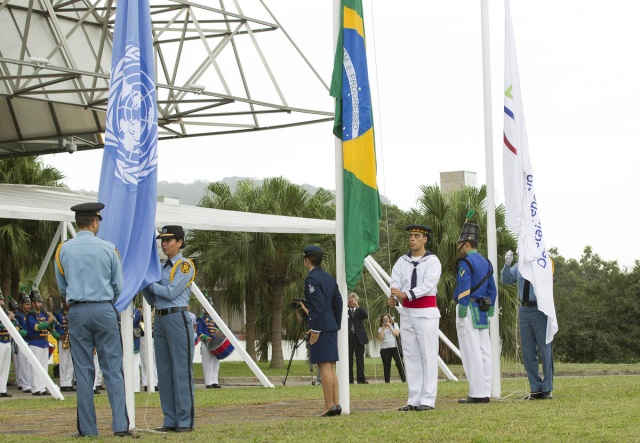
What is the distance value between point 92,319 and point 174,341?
1.03 meters

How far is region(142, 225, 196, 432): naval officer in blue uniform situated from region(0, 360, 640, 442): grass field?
0.94 feet

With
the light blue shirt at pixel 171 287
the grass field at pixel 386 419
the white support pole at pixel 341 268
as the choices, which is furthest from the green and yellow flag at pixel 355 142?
the light blue shirt at pixel 171 287

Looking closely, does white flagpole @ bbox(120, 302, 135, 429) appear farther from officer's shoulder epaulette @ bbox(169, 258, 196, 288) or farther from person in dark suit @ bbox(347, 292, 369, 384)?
person in dark suit @ bbox(347, 292, 369, 384)

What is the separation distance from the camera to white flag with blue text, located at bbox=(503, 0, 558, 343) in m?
13.9

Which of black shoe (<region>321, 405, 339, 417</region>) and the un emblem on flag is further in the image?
black shoe (<region>321, 405, 339, 417</region>)

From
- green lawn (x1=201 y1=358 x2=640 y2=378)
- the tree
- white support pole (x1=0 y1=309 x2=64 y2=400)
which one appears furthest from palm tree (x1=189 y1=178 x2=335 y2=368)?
white support pole (x1=0 y1=309 x2=64 y2=400)

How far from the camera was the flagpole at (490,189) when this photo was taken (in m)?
13.9

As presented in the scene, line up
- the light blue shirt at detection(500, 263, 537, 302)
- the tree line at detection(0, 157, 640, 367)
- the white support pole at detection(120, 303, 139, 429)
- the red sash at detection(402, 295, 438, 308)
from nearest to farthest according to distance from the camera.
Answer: the white support pole at detection(120, 303, 139, 429)
the red sash at detection(402, 295, 438, 308)
the light blue shirt at detection(500, 263, 537, 302)
the tree line at detection(0, 157, 640, 367)

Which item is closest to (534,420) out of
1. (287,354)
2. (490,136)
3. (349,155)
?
(349,155)

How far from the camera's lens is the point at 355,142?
39.2ft

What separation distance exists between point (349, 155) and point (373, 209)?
2.04 ft

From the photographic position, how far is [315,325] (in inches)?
461

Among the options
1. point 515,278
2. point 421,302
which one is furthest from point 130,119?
point 515,278

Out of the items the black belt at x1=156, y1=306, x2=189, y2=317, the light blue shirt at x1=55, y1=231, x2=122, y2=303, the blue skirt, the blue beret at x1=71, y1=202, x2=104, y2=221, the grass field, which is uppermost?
the blue beret at x1=71, y1=202, x2=104, y2=221
